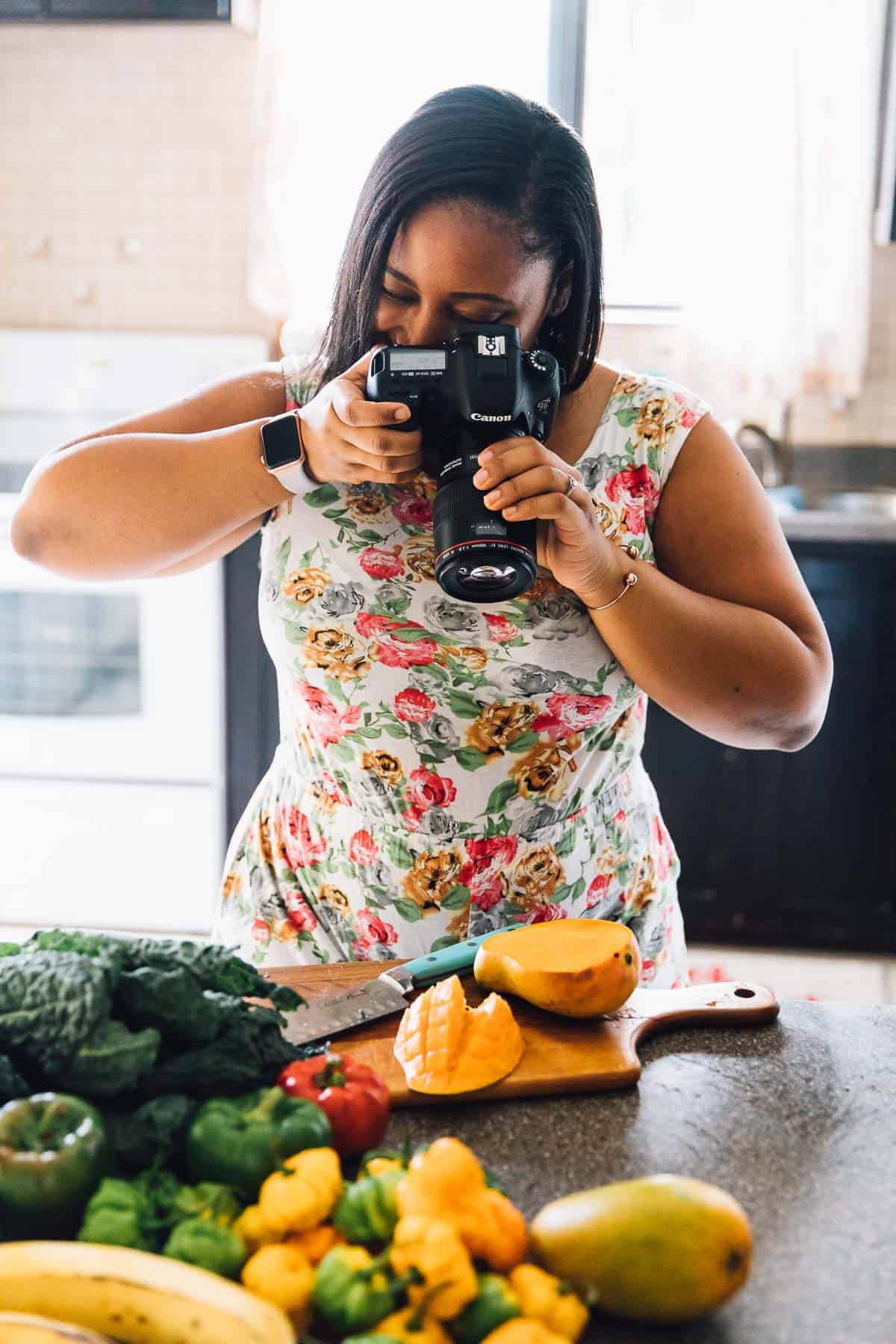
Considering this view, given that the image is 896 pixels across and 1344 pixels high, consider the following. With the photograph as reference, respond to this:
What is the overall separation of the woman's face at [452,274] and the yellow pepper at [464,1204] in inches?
23.6

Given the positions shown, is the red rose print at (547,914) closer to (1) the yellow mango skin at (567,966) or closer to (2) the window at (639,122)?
(1) the yellow mango skin at (567,966)

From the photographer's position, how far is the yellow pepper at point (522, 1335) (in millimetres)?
473

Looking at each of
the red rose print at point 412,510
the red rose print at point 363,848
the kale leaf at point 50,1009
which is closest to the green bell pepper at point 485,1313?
the kale leaf at point 50,1009

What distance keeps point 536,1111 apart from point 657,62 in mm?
2618

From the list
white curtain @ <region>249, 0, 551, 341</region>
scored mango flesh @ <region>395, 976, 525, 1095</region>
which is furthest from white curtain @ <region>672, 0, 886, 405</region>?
scored mango flesh @ <region>395, 976, 525, 1095</region>

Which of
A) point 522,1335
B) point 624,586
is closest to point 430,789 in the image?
point 624,586

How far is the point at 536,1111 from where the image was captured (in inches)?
29.1

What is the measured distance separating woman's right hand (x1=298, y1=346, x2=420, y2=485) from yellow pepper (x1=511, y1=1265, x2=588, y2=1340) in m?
0.56

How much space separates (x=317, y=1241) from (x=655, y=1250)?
6.1 inches

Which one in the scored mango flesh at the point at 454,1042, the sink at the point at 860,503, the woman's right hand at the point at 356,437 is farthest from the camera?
the sink at the point at 860,503

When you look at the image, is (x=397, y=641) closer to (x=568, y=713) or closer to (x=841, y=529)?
(x=568, y=713)

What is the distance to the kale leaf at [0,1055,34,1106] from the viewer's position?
1.91ft

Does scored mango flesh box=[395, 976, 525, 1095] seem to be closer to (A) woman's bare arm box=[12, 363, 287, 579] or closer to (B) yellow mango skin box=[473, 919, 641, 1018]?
(B) yellow mango skin box=[473, 919, 641, 1018]

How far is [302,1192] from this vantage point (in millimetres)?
536
